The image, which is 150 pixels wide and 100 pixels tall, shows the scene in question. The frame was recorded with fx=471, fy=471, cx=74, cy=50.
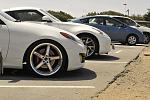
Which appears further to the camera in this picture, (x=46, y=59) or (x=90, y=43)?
(x=90, y=43)

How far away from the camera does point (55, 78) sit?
9039 mm

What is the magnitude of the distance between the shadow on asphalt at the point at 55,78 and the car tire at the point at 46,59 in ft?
0.48

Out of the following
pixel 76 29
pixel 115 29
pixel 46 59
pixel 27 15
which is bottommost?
pixel 46 59

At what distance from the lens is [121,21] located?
21.2 meters

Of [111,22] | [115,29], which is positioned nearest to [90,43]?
[111,22]

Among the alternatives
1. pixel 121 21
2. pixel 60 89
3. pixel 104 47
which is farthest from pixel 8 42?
pixel 121 21

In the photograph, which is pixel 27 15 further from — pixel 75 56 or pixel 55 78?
pixel 55 78

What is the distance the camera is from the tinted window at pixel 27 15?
12.7 m

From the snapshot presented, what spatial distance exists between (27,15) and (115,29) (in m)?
8.32

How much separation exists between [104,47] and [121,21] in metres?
8.64

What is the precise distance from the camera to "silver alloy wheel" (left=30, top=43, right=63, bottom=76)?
9055 mm

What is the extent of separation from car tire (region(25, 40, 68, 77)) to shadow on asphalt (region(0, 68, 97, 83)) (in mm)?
147

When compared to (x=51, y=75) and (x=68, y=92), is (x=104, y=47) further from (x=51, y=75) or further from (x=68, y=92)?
(x=68, y=92)

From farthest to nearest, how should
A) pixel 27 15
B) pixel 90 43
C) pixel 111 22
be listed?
1. pixel 111 22
2. pixel 90 43
3. pixel 27 15
